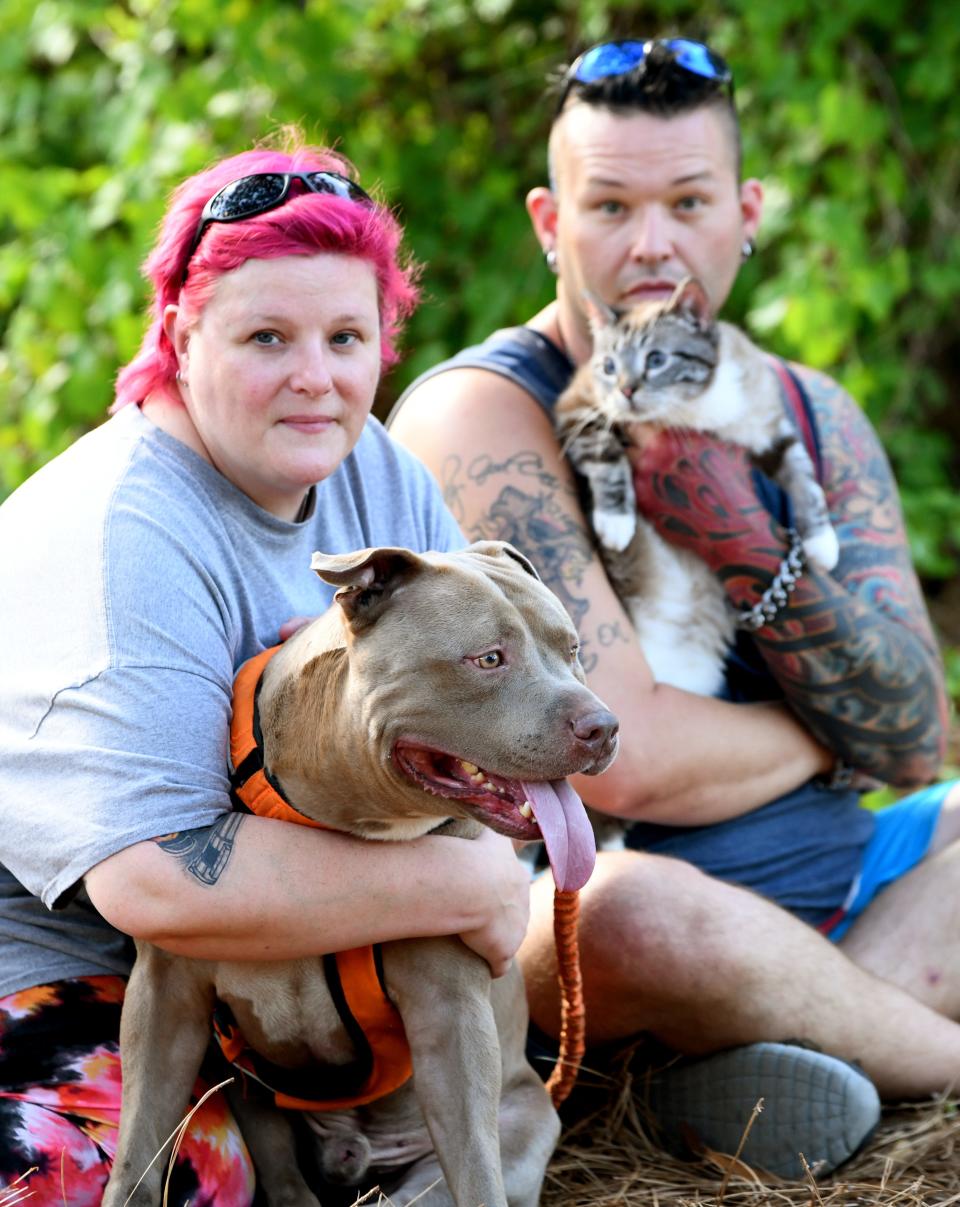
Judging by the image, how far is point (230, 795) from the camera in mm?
2307

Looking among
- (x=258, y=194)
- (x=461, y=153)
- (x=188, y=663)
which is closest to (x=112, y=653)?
(x=188, y=663)

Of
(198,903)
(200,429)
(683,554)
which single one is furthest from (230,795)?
(683,554)

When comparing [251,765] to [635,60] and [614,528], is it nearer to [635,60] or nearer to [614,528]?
[614,528]

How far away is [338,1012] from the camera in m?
2.29

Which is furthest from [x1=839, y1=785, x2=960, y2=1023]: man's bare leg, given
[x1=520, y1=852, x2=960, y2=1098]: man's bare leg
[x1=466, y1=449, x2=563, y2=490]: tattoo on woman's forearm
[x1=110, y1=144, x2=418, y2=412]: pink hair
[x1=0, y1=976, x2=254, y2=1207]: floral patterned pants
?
[x1=110, y1=144, x2=418, y2=412]: pink hair

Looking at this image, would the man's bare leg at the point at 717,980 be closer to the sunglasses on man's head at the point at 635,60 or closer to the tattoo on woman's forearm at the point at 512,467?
the tattoo on woman's forearm at the point at 512,467

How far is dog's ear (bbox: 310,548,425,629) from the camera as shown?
6.66ft

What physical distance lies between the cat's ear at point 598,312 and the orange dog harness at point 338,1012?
135cm

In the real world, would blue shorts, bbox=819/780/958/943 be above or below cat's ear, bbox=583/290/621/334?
below

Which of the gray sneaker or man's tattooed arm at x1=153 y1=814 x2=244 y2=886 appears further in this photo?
the gray sneaker

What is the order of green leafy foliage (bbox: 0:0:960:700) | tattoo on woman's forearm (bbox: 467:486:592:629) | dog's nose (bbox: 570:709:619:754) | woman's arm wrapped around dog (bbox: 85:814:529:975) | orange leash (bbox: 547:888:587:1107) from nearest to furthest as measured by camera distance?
dog's nose (bbox: 570:709:619:754) < woman's arm wrapped around dog (bbox: 85:814:529:975) < orange leash (bbox: 547:888:587:1107) < tattoo on woman's forearm (bbox: 467:486:592:629) < green leafy foliage (bbox: 0:0:960:700)

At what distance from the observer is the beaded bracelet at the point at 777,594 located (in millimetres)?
3271

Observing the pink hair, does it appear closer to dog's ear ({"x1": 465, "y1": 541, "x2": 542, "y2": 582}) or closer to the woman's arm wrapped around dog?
dog's ear ({"x1": 465, "y1": 541, "x2": 542, "y2": 582})

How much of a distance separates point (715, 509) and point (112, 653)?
157 cm
